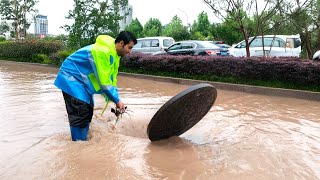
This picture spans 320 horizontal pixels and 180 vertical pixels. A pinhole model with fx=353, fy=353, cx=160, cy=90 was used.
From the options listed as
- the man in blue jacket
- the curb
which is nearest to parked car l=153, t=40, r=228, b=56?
the curb

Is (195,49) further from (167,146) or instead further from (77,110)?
(77,110)

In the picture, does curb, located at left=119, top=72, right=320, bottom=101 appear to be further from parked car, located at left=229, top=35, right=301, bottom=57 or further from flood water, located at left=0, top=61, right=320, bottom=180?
parked car, located at left=229, top=35, right=301, bottom=57

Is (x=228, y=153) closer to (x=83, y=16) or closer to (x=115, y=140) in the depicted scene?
(x=115, y=140)

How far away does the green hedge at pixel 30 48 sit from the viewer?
20.9 m

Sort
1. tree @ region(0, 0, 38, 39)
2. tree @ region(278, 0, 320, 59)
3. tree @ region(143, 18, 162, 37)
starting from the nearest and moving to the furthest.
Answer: tree @ region(278, 0, 320, 59), tree @ region(0, 0, 38, 39), tree @ region(143, 18, 162, 37)

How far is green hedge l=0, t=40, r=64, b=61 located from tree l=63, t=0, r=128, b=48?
2.27m

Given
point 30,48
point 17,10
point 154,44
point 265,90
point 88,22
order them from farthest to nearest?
point 17,10 → point 30,48 → point 88,22 → point 154,44 → point 265,90

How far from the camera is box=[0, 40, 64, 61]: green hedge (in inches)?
824

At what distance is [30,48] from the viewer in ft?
69.1

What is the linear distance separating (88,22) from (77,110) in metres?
15.7

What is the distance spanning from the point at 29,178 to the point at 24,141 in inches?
58.4

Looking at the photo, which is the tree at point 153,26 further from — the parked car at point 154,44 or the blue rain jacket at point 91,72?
the blue rain jacket at point 91,72

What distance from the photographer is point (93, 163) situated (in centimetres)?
384

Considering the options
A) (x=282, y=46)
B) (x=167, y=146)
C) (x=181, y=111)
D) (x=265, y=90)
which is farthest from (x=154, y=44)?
(x=181, y=111)
